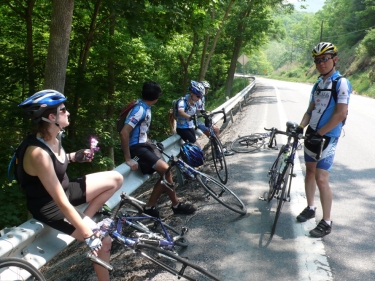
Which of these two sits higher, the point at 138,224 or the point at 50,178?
the point at 50,178

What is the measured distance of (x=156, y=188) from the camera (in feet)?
15.5

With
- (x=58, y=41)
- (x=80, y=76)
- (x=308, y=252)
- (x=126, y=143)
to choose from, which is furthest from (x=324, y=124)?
(x=80, y=76)

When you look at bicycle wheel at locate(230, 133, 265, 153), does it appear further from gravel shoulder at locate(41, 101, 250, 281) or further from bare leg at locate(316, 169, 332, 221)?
bare leg at locate(316, 169, 332, 221)

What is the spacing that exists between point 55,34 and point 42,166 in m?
3.25

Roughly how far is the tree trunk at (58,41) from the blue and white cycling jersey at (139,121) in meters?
1.60

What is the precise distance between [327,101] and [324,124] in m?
0.28

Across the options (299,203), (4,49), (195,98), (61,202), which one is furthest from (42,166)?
(4,49)

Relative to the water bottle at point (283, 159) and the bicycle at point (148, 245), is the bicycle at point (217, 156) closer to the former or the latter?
the water bottle at point (283, 159)

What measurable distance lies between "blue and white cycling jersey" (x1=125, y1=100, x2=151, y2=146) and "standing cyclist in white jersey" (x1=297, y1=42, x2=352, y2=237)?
1.97m

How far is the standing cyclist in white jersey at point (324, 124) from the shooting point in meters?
4.31

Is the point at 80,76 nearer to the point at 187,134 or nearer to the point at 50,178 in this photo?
the point at 187,134

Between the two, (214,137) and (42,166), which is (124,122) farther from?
(214,137)

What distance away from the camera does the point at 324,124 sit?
4.55 meters

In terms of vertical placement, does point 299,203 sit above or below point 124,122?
below
